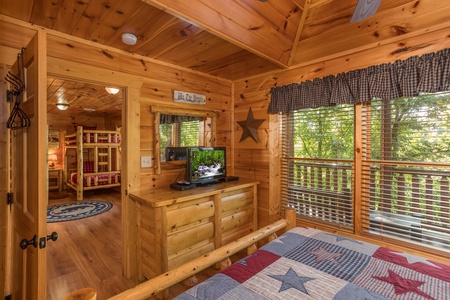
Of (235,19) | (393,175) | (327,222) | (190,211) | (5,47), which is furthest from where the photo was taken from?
(327,222)

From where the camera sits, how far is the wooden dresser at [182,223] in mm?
2049

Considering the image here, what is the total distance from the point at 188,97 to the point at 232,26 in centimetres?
118

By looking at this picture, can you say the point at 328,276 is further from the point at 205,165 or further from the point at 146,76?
the point at 146,76

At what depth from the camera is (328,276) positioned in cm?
122

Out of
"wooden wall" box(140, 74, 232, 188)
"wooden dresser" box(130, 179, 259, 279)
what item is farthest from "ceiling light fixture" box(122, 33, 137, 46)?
"wooden dresser" box(130, 179, 259, 279)

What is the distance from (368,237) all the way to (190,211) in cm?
177

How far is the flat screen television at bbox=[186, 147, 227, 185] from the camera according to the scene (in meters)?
2.58

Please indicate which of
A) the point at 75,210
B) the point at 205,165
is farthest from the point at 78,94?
the point at 205,165

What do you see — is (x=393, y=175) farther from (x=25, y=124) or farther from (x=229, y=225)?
(x=25, y=124)

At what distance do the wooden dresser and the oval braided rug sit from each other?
2.76 m

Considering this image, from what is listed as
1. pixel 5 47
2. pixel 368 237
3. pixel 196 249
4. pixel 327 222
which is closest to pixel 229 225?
pixel 196 249

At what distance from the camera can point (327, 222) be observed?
8.18ft

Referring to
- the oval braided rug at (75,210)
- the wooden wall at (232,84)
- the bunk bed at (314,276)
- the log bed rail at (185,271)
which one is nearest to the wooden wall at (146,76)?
the wooden wall at (232,84)

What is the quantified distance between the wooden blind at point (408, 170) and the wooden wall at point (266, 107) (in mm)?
463
